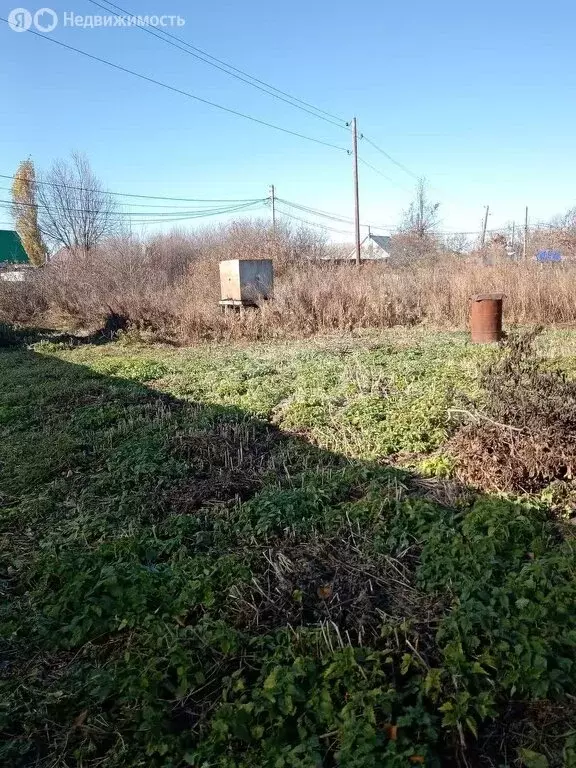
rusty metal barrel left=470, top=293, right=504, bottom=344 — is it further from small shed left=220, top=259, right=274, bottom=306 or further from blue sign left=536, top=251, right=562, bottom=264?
small shed left=220, top=259, right=274, bottom=306

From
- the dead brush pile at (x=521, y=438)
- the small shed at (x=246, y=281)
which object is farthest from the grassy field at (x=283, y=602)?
the small shed at (x=246, y=281)

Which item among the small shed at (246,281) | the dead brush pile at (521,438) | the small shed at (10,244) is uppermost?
the small shed at (10,244)

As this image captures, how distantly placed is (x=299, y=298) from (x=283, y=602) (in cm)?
1219

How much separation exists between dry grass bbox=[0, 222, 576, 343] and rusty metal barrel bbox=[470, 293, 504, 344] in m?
3.72

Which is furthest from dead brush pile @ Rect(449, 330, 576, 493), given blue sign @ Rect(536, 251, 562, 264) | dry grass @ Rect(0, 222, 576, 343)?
blue sign @ Rect(536, 251, 562, 264)

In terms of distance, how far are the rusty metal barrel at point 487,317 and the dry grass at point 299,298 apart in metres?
3.72

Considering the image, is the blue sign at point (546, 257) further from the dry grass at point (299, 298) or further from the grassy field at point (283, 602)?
the grassy field at point (283, 602)

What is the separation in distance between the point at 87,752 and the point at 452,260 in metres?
17.9

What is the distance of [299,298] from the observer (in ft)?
48.5

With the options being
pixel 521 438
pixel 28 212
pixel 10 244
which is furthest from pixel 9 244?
pixel 521 438

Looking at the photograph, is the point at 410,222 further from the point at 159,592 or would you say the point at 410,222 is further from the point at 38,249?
the point at 159,592

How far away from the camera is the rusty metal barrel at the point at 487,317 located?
9.70 m

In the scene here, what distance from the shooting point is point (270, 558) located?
350 centimetres

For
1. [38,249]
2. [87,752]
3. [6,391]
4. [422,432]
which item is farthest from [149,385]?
[38,249]
